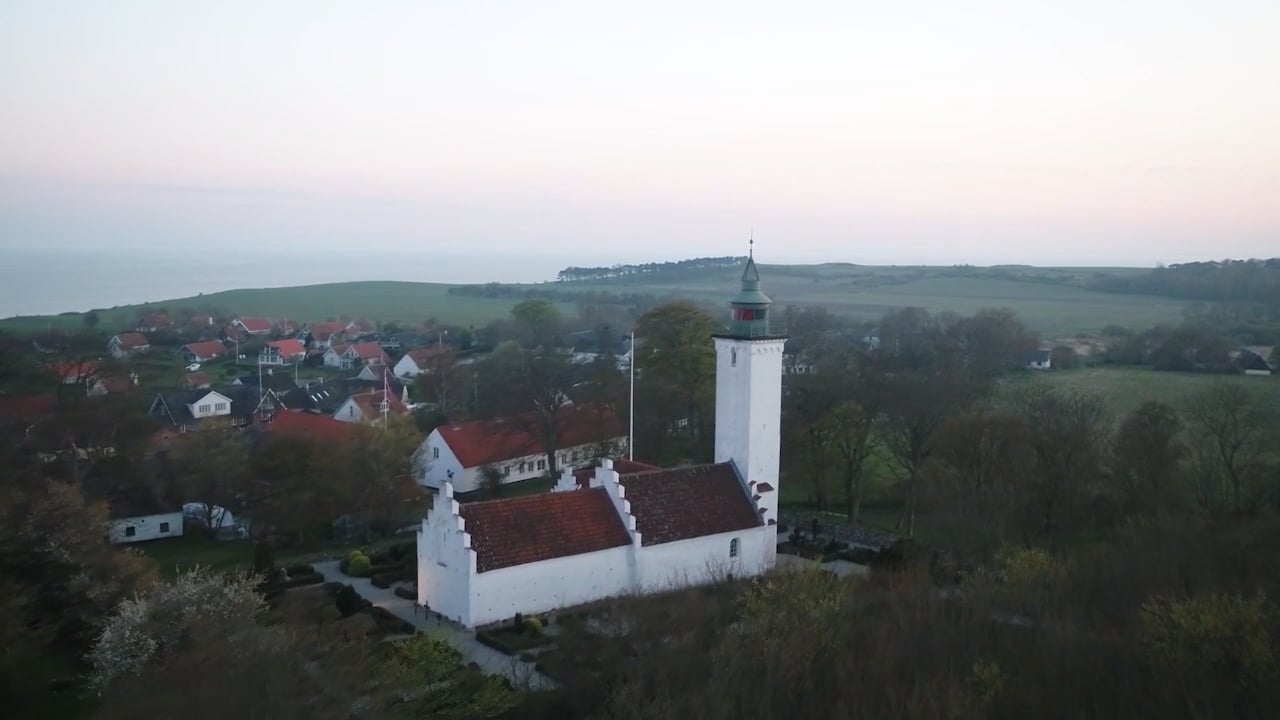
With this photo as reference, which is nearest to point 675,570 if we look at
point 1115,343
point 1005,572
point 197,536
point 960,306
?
point 1005,572

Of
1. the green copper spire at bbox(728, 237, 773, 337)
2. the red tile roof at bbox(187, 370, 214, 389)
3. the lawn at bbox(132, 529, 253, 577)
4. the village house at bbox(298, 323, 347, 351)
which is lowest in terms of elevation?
the lawn at bbox(132, 529, 253, 577)

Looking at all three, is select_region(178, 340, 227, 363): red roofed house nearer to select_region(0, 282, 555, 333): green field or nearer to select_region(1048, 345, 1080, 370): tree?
select_region(0, 282, 555, 333): green field

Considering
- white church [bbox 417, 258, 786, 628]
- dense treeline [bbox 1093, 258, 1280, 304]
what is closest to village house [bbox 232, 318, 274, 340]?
white church [bbox 417, 258, 786, 628]

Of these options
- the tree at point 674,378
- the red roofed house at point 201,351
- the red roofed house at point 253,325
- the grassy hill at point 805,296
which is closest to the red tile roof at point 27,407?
the tree at point 674,378

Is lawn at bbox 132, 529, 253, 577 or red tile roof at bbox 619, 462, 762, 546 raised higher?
red tile roof at bbox 619, 462, 762, 546

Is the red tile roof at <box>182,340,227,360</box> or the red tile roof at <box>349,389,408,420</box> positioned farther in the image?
the red tile roof at <box>182,340,227,360</box>

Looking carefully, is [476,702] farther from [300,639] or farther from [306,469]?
[306,469]

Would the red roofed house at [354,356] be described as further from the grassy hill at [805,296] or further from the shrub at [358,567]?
the shrub at [358,567]
